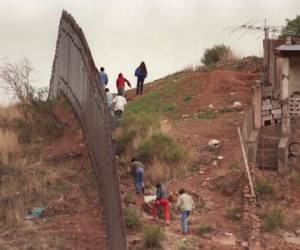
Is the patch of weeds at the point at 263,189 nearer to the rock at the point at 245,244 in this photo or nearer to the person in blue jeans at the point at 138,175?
→ the person in blue jeans at the point at 138,175

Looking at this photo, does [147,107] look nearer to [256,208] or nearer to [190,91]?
[190,91]

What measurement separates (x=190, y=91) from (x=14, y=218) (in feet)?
43.8

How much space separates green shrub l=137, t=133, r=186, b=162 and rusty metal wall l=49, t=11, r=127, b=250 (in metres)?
5.57

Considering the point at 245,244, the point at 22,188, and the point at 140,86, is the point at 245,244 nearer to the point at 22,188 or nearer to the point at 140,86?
the point at 22,188

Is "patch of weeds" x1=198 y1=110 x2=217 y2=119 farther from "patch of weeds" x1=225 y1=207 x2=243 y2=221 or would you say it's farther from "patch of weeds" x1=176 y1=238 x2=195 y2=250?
"patch of weeds" x1=176 y1=238 x2=195 y2=250

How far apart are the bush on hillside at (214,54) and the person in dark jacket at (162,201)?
788 inches

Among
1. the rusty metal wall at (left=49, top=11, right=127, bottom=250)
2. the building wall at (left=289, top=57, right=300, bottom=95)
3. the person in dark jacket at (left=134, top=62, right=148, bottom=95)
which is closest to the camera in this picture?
the rusty metal wall at (left=49, top=11, right=127, bottom=250)

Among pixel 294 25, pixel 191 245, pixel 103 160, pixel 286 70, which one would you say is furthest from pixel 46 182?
pixel 294 25

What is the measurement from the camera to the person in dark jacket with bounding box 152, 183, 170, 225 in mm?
17609

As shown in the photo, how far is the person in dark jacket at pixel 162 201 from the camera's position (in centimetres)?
Answer: 1761

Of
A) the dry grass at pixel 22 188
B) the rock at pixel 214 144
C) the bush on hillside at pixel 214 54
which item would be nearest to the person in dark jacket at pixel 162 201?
the dry grass at pixel 22 188

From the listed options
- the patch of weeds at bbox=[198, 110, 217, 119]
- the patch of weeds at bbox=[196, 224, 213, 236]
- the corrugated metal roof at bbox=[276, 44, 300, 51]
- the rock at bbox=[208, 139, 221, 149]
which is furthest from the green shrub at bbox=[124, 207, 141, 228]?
the patch of weeds at bbox=[198, 110, 217, 119]

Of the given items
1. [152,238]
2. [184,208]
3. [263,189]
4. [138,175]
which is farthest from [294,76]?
[152,238]

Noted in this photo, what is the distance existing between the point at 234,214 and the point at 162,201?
2.10m
